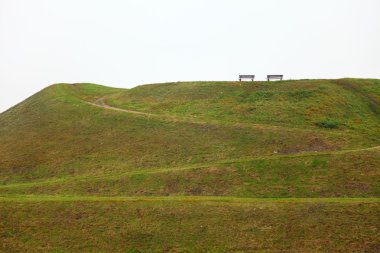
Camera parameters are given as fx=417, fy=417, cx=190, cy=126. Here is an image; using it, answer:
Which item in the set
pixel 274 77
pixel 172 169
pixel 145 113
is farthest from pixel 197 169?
pixel 274 77

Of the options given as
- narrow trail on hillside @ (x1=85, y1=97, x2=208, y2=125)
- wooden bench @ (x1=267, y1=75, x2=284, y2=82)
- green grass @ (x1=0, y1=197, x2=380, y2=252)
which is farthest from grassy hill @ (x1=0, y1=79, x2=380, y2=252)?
wooden bench @ (x1=267, y1=75, x2=284, y2=82)

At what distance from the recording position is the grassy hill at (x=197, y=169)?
820 inches

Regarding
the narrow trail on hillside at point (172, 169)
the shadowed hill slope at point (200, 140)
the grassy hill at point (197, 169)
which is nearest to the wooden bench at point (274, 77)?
the grassy hill at point (197, 169)

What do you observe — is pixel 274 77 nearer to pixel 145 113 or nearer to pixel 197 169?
pixel 145 113

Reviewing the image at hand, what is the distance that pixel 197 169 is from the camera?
3058 centimetres

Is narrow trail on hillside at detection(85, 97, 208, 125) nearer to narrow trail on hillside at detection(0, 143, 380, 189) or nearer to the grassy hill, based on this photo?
the grassy hill

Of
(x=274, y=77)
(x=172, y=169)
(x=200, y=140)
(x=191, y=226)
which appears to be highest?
(x=274, y=77)

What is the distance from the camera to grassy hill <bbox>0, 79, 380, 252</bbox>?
20.8 meters

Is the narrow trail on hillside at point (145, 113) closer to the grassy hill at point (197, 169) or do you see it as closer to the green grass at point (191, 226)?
the grassy hill at point (197, 169)

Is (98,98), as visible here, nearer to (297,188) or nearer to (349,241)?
(297,188)

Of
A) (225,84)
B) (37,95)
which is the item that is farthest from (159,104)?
(37,95)

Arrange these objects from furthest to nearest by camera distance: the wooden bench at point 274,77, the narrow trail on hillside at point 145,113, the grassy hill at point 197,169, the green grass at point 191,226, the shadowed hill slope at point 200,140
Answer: the wooden bench at point 274,77 < the narrow trail on hillside at point 145,113 < the shadowed hill slope at point 200,140 < the grassy hill at point 197,169 < the green grass at point 191,226

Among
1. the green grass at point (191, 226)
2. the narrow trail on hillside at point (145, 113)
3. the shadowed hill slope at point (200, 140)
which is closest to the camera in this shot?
the green grass at point (191, 226)

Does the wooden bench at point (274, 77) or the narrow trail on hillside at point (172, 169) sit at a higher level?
the wooden bench at point (274, 77)
